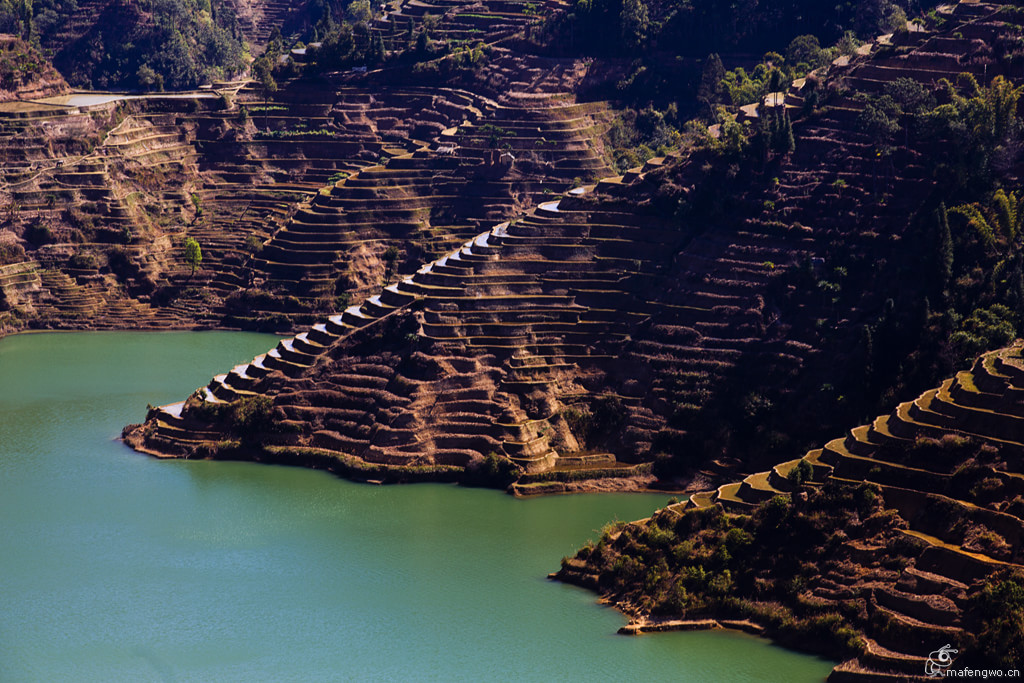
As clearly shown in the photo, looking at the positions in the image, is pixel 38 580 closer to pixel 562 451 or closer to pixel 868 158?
pixel 562 451

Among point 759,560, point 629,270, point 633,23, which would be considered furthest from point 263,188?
point 759,560

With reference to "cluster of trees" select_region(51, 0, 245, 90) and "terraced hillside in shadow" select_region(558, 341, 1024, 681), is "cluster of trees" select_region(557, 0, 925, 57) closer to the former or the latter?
"cluster of trees" select_region(51, 0, 245, 90)

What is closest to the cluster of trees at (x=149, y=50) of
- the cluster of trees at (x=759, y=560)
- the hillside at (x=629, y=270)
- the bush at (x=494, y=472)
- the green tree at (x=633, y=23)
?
the hillside at (x=629, y=270)

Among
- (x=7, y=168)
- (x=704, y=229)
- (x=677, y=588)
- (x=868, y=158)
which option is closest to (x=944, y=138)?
(x=868, y=158)

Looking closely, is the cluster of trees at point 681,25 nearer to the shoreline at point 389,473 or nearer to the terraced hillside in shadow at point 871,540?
the shoreline at point 389,473

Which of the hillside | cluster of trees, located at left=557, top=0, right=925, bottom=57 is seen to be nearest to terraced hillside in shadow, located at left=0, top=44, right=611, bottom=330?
the hillside

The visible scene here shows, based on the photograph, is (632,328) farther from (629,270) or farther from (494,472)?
(494,472)
